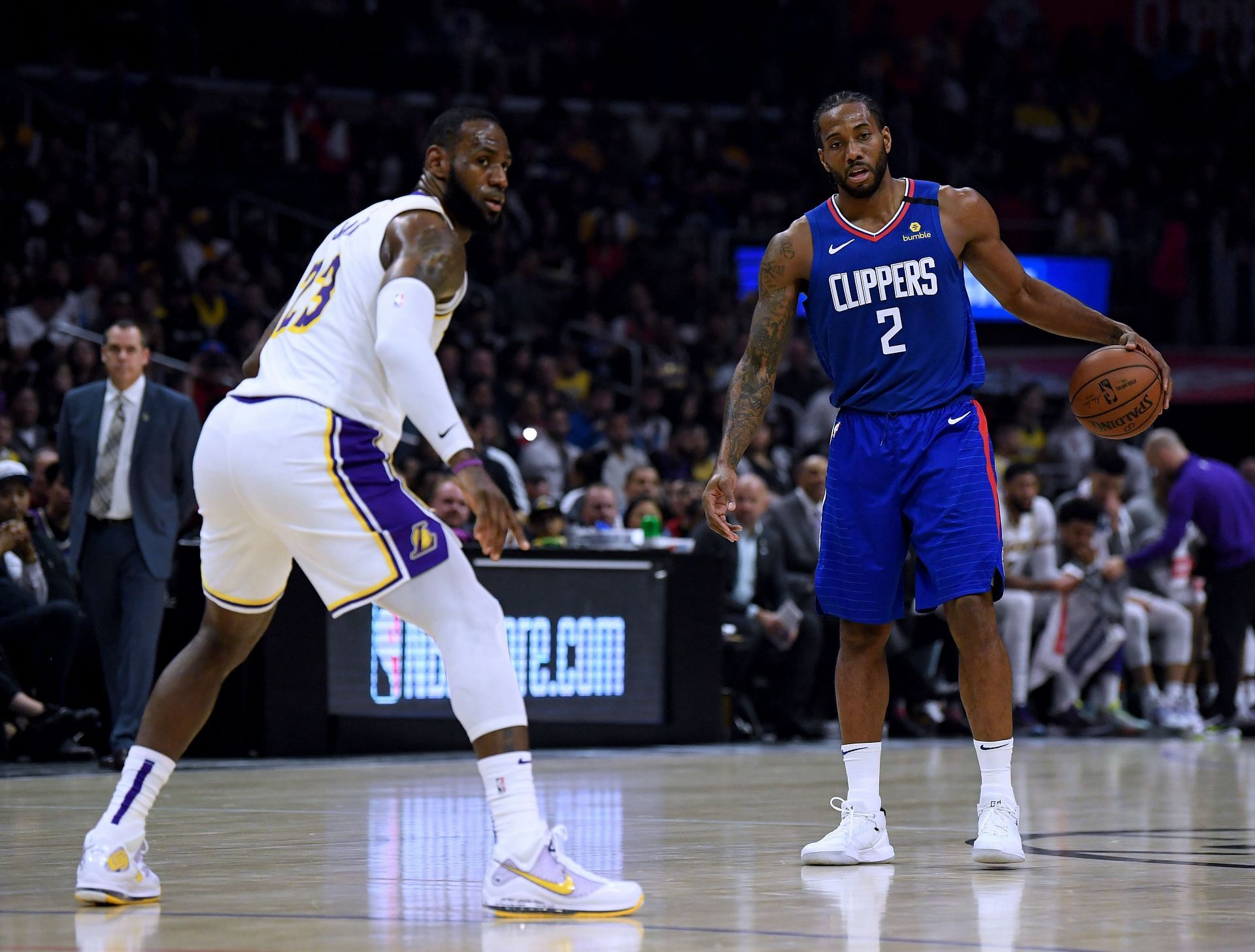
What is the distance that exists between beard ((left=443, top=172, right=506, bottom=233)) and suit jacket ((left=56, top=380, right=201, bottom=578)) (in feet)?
16.5

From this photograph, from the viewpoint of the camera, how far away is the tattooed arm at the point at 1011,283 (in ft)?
18.8

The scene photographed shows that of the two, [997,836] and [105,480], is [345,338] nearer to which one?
[997,836]

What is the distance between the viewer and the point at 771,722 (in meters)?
12.1

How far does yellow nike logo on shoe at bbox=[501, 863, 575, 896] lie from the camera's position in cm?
425

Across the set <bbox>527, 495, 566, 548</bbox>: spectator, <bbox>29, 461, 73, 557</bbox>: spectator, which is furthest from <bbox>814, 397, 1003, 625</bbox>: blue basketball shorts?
<bbox>29, 461, 73, 557</bbox>: spectator

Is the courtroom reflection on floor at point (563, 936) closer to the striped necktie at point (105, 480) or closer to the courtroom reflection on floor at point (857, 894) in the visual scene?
the courtroom reflection on floor at point (857, 894)

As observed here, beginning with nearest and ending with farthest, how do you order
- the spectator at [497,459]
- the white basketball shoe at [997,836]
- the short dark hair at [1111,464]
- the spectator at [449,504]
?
the white basketball shoe at [997,836], the spectator at [449,504], the spectator at [497,459], the short dark hair at [1111,464]

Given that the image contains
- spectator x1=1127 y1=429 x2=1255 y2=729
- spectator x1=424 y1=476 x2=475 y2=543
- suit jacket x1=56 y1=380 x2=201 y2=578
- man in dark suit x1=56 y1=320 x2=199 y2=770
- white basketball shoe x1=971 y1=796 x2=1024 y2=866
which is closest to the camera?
white basketball shoe x1=971 y1=796 x2=1024 y2=866

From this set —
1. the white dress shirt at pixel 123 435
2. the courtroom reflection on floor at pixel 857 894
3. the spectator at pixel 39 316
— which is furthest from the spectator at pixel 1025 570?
the courtroom reflection on floor at pixel 857 894

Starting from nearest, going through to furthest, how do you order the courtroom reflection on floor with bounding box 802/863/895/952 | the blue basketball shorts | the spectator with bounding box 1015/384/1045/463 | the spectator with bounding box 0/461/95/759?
the courtroom reflection on floor with bounding box 802/863/895/952
the blue basketball shorts
the spectator with bounding box 0/461/95/759
the spectator with bounding box 1015/384/1045/463

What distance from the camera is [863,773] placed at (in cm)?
557

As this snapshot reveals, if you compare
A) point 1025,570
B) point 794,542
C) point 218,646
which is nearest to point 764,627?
point 794,542

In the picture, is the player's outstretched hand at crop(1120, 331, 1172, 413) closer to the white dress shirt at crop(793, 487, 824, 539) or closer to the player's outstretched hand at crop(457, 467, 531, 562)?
the player's outstretched hand at crop(457, 467, 531, 562)

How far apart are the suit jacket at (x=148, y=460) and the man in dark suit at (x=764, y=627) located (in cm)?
358
